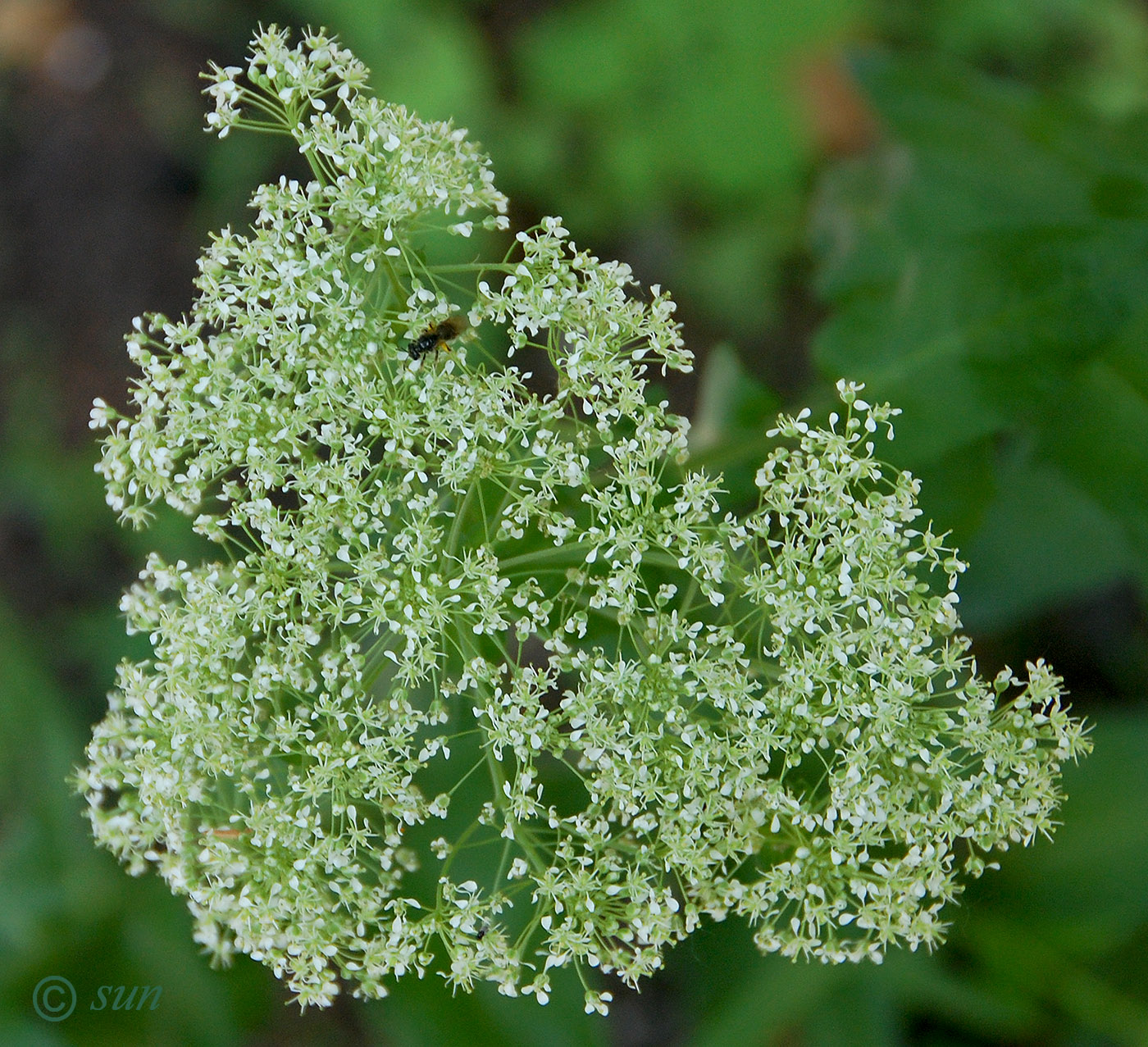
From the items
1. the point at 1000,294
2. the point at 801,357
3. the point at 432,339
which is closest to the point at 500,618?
the point at 432,339

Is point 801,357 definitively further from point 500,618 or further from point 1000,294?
point 500,618

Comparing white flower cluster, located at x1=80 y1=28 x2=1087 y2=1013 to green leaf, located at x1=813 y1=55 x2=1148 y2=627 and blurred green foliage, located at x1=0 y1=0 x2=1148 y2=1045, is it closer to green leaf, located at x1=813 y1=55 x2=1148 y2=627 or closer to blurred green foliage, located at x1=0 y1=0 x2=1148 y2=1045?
blurred green foliage, located at x1=0 y1=0 x2=1148 y2=1045

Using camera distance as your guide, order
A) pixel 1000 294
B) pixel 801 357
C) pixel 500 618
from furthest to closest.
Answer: pixel 801 357 < pixel 1000 294 < pixel 500 618

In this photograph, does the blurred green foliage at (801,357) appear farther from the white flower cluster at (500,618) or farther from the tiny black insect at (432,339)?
the tiny black insect at (432,339)

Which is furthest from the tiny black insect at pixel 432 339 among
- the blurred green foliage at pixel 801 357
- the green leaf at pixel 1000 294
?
the green leaf at pixel 1000 294

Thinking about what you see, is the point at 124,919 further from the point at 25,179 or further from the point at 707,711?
the point at 25,179

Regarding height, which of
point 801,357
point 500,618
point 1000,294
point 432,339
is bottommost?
point 500,618

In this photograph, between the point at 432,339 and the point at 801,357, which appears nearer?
the point at 432,339

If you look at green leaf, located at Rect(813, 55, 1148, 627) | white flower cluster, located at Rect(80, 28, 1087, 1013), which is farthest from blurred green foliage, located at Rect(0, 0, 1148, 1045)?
white flower cluster, located at Rect(80, 28, 1087, 1013)
